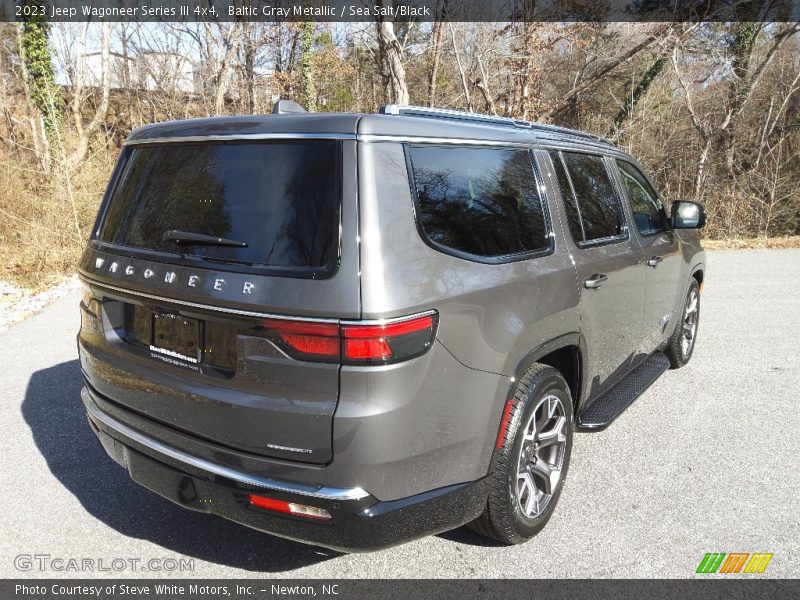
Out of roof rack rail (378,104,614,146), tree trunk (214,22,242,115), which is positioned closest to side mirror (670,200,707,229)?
roof rack rail (378,104,614,146)

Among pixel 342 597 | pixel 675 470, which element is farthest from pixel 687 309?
pixel 342 597

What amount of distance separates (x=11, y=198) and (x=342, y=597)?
41.2 ft

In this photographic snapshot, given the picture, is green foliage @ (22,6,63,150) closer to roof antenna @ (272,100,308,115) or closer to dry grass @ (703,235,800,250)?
roof antenna @ (272,100,308,115)

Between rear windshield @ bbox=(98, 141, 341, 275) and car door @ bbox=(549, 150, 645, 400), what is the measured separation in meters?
1.50

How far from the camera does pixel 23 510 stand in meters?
3.06

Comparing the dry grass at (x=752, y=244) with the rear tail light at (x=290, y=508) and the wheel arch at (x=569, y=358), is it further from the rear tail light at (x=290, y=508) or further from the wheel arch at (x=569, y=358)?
the rear tail light at (x=290, y=508)

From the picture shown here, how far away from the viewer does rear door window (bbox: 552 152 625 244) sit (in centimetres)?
318

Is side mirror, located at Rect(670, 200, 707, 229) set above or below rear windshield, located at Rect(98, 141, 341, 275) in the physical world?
below

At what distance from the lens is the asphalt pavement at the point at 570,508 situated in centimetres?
265

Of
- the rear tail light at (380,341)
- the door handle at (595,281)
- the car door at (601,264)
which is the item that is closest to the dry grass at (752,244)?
the car door at (601,264)

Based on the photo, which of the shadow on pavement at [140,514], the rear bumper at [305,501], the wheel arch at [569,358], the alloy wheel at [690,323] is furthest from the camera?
the alloy wheel at [690,323]

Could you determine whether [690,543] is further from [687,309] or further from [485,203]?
[687,309]

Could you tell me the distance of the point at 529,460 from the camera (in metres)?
2.79

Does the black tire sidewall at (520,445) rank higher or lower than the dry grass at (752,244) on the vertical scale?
higher
